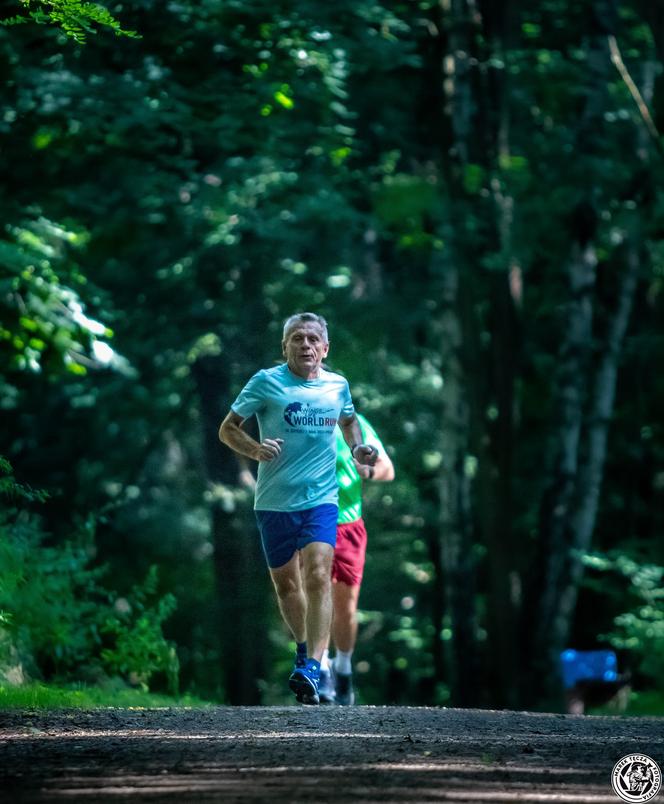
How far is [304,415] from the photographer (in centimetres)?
996

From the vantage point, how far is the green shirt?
36.4 feet

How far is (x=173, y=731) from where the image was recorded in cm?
791

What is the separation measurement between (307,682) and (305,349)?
1825mm

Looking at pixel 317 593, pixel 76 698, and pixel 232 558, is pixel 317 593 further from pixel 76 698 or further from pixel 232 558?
pixel 232 558

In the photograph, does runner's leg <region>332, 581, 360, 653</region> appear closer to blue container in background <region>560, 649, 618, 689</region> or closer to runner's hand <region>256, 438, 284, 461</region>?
runner's hand <region>256, 438, 284, 461</region>

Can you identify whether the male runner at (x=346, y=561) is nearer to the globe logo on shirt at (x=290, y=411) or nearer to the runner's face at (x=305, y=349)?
the runner's face at (x=305, y=349)

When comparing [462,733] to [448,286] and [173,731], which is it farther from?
[448,286]

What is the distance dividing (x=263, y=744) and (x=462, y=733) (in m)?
1.17

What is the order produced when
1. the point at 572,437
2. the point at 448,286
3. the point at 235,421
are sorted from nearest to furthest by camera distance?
the point at 235,421 → the point at 572,437 → the point at 448,286

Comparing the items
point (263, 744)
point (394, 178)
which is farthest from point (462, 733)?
point (394, 178)

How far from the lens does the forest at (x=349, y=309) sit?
56.1ft

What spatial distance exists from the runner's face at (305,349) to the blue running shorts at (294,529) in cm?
76

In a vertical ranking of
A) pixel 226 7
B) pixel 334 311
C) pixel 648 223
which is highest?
pixel 226 7

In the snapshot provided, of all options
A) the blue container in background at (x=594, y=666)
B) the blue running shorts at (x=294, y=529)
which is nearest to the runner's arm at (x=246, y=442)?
the blue running shorts at (x=294, y=529)
